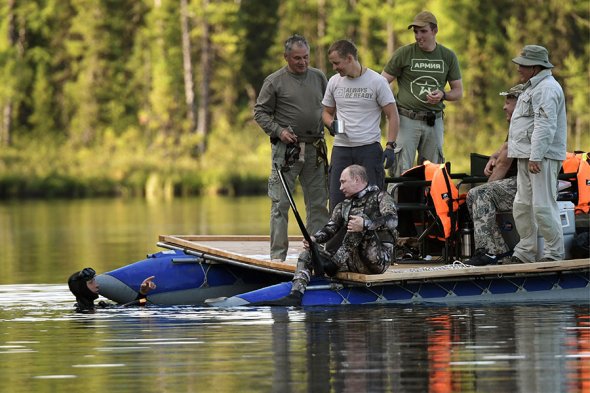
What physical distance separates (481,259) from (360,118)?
1.51m

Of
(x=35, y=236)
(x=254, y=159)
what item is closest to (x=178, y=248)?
(x=35, y=236)

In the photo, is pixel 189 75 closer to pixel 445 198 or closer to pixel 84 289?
pixel 84 289

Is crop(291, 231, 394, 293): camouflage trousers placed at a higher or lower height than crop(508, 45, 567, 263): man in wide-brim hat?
lower

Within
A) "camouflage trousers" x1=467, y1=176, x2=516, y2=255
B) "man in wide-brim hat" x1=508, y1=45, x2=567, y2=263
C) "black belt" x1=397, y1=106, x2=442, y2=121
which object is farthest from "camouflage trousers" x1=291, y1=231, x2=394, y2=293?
"black belt" x1=397, y1=106, x2=442, y2=121

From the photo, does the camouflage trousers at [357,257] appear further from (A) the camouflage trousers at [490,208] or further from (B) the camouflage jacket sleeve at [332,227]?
(A) the camouflage trousers at [490,208]

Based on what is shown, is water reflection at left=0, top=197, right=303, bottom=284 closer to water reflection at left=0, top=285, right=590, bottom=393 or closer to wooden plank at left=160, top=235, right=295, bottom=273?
wooden plank at left=160, top=235, right=295, bottom=273

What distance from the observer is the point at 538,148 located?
13625 mm

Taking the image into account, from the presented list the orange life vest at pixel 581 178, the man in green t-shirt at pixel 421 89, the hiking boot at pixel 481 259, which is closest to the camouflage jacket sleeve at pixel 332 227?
the hiking boot at pixel 481 259

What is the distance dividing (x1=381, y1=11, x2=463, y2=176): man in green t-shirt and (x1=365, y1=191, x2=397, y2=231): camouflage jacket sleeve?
2.13 metres

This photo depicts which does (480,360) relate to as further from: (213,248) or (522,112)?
(213,248)

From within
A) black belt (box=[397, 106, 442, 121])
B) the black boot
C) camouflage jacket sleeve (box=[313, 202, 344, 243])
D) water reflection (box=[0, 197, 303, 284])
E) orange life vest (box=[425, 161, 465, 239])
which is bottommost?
the black boot

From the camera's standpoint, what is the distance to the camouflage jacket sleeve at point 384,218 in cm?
1338

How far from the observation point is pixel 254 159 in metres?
50.8

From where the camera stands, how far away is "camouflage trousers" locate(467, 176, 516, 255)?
14070 millimetres
